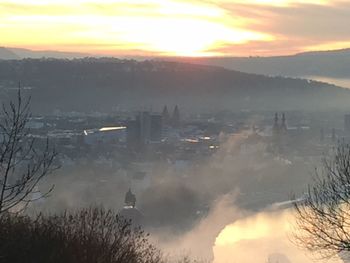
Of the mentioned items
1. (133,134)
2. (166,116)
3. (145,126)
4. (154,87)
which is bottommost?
(166,116)

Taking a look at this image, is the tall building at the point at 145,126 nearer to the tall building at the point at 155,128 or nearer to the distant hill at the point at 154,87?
the tall building at the point at 155,128

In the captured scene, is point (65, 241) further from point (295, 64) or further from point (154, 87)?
point (295, 64)

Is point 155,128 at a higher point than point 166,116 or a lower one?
higher

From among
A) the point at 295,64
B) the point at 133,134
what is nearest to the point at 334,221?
the point at 133,134

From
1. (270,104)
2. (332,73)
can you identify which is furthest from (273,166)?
(332,73)

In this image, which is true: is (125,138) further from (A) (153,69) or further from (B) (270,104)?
(B) (270,104)

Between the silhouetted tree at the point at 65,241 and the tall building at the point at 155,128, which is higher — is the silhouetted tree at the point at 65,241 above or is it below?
above

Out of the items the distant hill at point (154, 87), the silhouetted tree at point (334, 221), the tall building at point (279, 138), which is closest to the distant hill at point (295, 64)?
the distant hill at point (154, 87)
